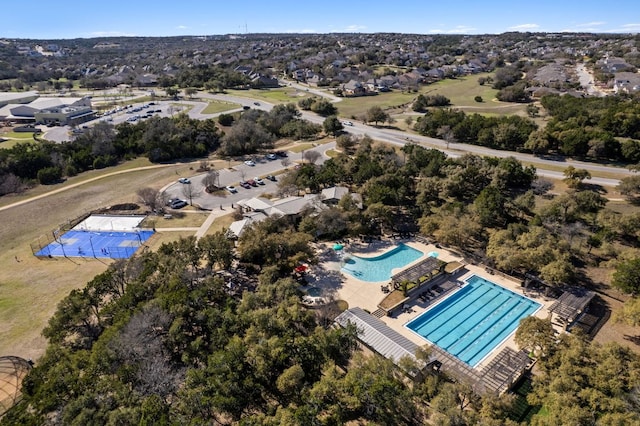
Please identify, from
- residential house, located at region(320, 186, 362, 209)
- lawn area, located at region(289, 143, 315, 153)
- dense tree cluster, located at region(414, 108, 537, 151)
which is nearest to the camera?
residential house, located at region(320, 186, 362, 209)

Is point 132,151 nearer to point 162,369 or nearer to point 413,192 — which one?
point 413,192

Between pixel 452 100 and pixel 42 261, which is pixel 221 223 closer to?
pixel 42 261

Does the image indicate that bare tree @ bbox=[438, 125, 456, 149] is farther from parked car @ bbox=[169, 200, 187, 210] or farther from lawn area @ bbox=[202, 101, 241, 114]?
lawn area @ bbox=[202, 101, 241, 114]

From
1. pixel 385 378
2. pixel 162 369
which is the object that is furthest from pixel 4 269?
pixel 385 378

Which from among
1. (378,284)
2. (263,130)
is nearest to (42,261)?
(378,284)

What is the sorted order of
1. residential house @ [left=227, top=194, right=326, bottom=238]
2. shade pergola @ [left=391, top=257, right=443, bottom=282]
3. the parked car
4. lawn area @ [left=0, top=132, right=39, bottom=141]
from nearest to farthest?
shade pergola @ [left=391, top=257, right=443, bottom=282] < residential house @ [left=227, top=194, right=326, bottom=238] < the parked car < lawn area @ [left=0, top=132, right=39, bottom=141]

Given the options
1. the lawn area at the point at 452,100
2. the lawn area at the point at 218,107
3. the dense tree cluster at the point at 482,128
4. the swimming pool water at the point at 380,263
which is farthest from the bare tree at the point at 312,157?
the lawn area at the point at 218,107

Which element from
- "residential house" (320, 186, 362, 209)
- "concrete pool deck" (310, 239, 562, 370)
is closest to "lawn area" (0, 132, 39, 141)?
"residential house" (320, 186, 362, 209)
